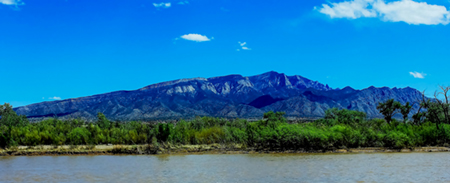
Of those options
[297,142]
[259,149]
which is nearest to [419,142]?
[297,142]

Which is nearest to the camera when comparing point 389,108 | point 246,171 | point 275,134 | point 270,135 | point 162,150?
point 246,171

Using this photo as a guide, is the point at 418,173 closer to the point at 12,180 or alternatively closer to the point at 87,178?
the point at 87,178

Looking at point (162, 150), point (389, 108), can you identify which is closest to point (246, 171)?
point (162, 150)

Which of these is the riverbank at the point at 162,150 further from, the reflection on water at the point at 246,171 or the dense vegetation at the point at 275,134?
the reflection on water at the point at 246,171

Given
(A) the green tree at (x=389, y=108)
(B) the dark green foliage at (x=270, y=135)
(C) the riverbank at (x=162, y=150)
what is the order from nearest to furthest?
1. (C) the riverbank at (x=162, y=150)
2. (B) the dark green foliage at (x=270, y=135)
3. (A) the green tree at (x=389, y=108)

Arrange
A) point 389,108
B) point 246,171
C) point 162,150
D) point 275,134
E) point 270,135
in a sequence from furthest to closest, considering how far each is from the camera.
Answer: point 389,108
point 162,150
point 270,135
point 275,134
point 246,171

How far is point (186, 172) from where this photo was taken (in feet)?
93.8

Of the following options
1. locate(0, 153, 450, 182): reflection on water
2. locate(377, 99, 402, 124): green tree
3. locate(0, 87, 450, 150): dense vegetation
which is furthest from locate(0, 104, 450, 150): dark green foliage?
locate(0, 153, 450, 182): reflection on water

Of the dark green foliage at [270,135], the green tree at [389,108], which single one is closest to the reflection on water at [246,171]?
the dark green foliage at [270,135]

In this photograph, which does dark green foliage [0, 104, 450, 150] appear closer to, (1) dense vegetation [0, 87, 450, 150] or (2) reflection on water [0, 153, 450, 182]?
(1) dense vegetation [0, 87, 450, 150]

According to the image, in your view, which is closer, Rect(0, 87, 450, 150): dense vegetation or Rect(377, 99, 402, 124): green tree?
Rect(0, 87, 450, 150): dense vegetation

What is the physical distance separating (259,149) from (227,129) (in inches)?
292

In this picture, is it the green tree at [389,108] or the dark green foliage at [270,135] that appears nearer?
the dark green foliage at [270,135]

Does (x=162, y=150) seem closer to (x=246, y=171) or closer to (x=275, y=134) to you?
(x=275, y=134)
